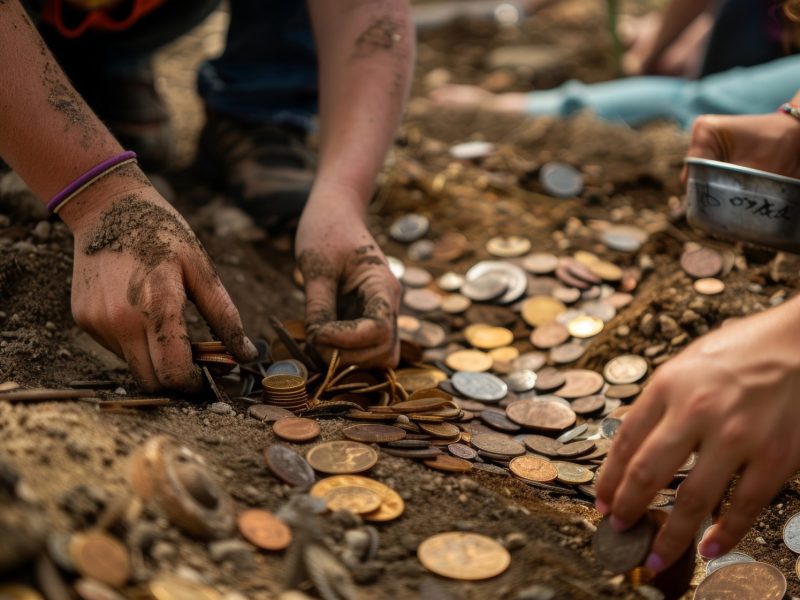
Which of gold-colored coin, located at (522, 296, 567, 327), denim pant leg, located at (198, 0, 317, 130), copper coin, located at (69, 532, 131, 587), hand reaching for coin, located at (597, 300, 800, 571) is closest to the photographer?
copper coin, located at (69, 532, 131, 587)

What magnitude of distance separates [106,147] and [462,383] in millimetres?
1088

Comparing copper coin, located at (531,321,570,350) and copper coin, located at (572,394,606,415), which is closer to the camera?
copper coin, located at (572,394,606,415)

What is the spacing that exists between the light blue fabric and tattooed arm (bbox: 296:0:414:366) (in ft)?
5.34

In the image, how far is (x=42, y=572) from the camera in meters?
1.12

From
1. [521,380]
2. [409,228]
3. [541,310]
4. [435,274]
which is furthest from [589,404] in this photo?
[409,228]

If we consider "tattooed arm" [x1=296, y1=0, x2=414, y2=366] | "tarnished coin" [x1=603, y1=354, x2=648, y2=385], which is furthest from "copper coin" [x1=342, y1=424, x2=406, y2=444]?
"tarnished coin" [x1=603, y1=354, x2=648, y2=385]

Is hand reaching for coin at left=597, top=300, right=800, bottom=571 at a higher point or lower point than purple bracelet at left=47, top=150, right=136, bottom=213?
lower

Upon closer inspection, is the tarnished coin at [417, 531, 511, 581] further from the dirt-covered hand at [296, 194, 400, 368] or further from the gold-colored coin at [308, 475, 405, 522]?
the dirt-covered hand at [296, 194, 400, 368]

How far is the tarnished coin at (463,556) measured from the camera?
1.37m

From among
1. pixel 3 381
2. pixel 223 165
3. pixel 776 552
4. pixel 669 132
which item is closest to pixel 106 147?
pixel 3 381

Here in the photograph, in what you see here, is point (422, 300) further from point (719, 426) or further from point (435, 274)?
point (719, 426)

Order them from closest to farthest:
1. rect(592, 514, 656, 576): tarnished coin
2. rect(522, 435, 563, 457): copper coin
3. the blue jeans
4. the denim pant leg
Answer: rect(592, 514, 656, 576): tarnished coin → rect(522, 435, 563, 457): copper coin → the blue jeans → the denim pant leg

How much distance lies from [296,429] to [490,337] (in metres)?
1.01

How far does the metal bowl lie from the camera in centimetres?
203
